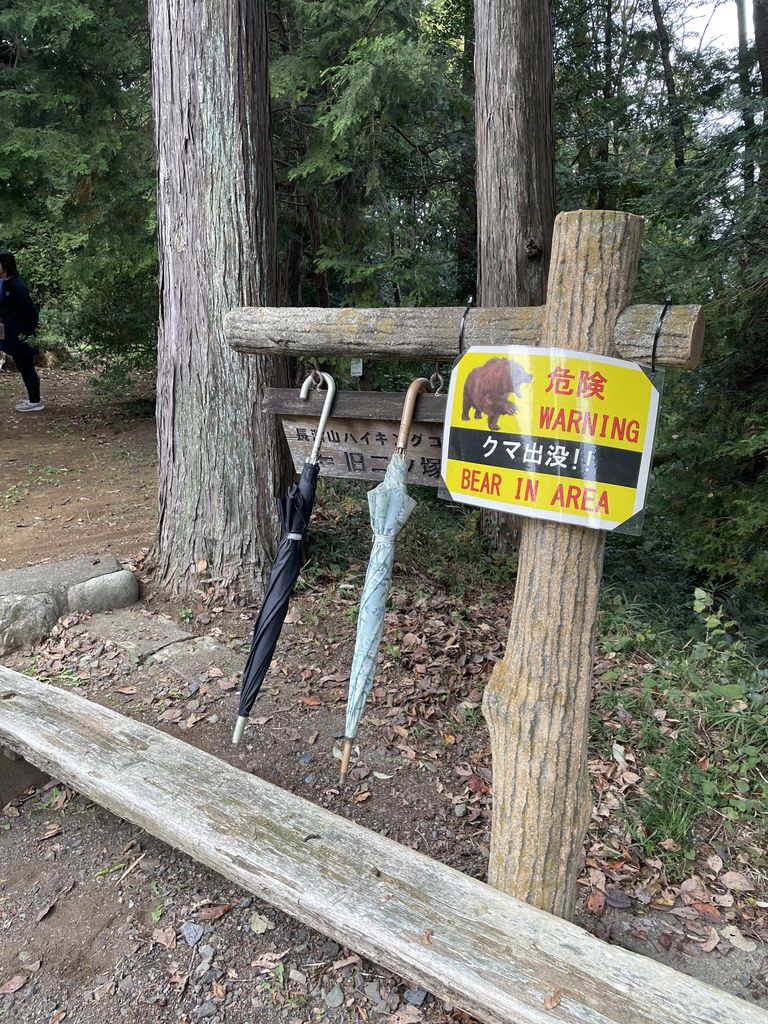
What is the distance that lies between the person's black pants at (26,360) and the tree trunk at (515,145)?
242 inches

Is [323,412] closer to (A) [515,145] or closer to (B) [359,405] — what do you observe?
(B) [359,405]

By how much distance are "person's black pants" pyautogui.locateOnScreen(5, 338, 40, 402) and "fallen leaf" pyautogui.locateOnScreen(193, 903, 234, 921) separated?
8.08 m

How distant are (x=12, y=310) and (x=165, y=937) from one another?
27.4ft

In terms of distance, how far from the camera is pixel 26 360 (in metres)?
9.36

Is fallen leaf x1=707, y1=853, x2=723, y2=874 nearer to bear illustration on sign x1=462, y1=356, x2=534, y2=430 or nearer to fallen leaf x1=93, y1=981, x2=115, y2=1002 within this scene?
bear illustration on sign x1=462, y1=356, x2=534, y2=430

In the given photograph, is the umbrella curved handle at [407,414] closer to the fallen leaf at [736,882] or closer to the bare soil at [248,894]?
the bare soil at [248,894]

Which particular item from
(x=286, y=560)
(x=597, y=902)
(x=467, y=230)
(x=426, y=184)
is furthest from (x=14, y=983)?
(x=467, y=230)

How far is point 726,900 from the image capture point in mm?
2811

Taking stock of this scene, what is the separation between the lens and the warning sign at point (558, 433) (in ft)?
6.59

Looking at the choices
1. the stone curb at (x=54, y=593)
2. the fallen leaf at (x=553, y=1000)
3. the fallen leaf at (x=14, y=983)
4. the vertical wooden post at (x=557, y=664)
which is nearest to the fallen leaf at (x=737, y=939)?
the vertical wooden post at (x=557, y=664)

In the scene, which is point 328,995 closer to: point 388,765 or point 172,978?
point 172,978

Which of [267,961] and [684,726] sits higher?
[684,726]

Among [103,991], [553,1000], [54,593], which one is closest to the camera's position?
[553,1000]

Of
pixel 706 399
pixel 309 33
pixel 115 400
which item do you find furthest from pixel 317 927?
pixel 115 400
